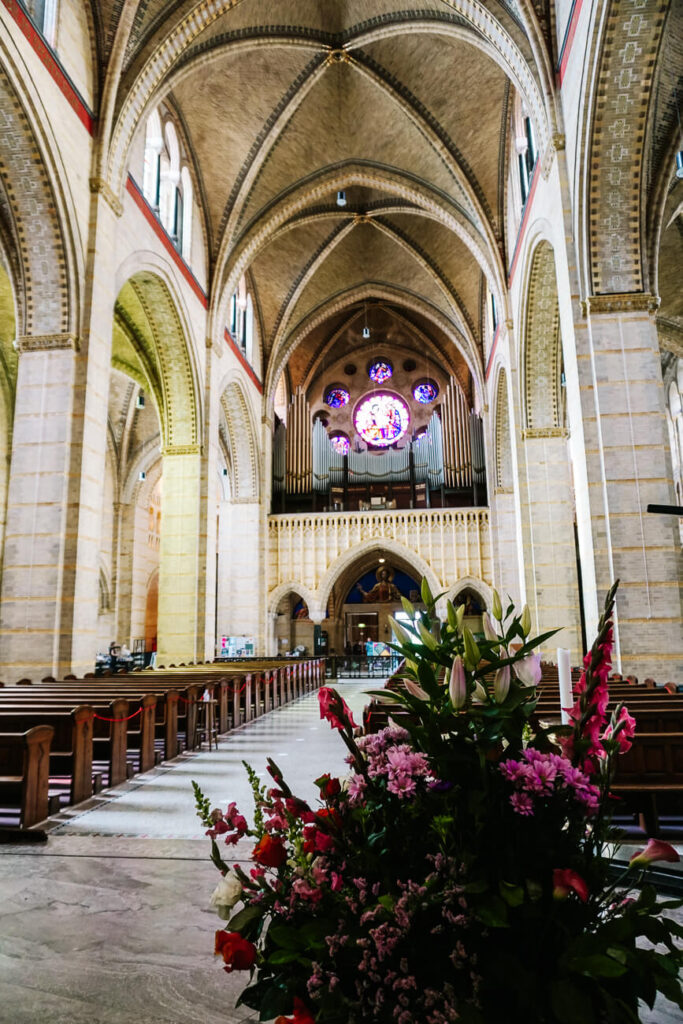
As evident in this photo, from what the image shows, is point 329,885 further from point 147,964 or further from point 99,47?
point 99,47

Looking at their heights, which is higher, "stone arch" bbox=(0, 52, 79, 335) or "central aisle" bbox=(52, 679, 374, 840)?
"stone arch" bbox=(0, 52, 79, 335)

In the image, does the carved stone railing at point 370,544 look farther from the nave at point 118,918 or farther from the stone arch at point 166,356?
the nave at point 118,918

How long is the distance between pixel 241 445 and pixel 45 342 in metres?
12.3

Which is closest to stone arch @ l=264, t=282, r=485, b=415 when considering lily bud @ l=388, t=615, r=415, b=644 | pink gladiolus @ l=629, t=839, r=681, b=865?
lily bud @ l=388, t=615, r=415, b=644

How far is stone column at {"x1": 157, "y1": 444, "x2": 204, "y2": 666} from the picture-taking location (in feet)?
54.8

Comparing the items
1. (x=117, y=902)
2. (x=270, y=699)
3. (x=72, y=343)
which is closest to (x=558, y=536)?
(x=270, y=699)

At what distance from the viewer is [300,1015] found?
1.13m

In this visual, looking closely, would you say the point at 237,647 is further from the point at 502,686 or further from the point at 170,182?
the point at 502,686

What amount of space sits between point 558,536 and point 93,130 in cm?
1114

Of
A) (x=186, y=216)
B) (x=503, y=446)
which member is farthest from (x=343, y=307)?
(x=186, y=216)

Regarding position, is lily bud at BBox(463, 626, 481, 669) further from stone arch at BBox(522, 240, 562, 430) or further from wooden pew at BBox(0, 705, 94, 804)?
stone arch at BBox(522, 240, 562, 430)

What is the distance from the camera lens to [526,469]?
14.6 m

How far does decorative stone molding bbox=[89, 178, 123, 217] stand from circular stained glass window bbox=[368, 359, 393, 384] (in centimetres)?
1667

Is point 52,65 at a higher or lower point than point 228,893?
higher
